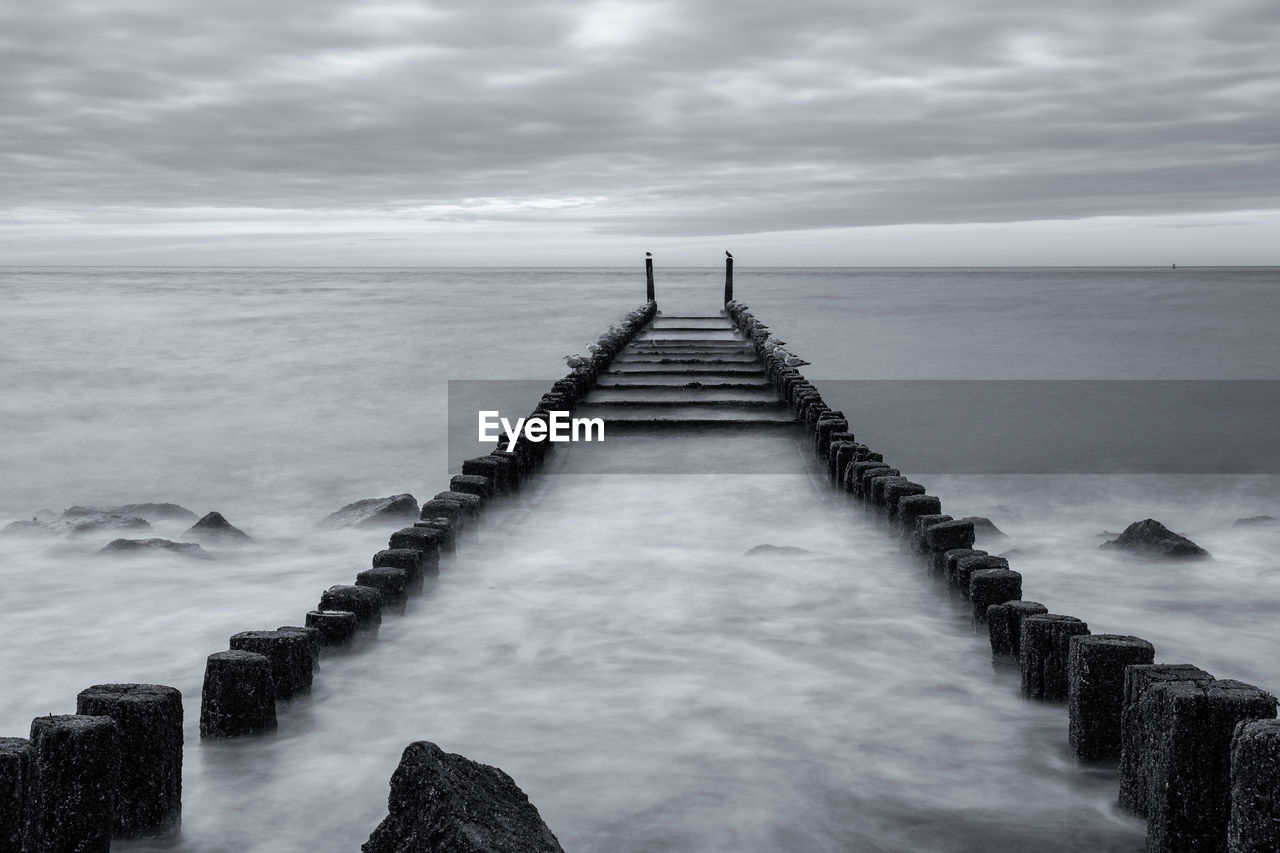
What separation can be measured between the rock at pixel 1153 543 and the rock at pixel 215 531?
776cm

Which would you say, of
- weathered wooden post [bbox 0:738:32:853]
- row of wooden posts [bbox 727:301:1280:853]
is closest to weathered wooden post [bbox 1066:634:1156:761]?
A: row of wooden posts [bbox 727:301:1280:853]

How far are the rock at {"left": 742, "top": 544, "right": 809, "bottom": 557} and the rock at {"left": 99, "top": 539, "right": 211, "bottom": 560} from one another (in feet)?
15.8

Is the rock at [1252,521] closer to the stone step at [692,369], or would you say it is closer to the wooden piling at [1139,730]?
the stone step at [692,369]

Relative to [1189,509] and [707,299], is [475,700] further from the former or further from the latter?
[707,299]

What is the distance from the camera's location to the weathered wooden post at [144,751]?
374 cm

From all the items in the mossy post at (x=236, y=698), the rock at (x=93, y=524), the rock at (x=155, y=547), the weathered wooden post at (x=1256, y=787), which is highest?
the weathered wooden post at (x=1256, y=787)

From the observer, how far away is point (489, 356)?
33094 millimetres

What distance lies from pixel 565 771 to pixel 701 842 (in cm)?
79

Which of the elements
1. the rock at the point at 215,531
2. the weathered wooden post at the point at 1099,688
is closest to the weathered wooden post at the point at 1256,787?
the weathered wooden post at the point at 1099,688

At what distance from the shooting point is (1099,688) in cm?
439

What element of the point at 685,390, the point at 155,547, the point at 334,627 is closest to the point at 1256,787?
the point at 334,627

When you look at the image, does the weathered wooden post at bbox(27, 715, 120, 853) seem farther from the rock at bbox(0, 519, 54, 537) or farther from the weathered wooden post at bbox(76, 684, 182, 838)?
the rock at bbox(0, 519, 54, 537)

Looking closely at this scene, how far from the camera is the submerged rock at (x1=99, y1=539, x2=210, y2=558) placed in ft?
33.3

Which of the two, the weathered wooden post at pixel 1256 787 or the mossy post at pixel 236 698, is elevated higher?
the weathered wooden post at pixel 1256 787
